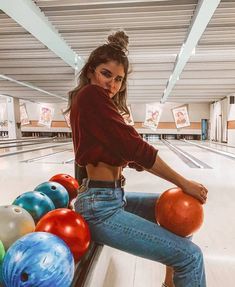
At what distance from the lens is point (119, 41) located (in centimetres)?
155

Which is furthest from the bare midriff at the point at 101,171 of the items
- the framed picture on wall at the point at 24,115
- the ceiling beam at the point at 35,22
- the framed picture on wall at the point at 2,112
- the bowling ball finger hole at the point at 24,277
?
the framed picture on wall at the point at 2,112

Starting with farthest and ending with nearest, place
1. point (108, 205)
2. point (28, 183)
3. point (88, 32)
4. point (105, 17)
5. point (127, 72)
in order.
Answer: point (88, 32) < point (105, 17) < point (28, 183) < point (127, 72) < point (108, 205)

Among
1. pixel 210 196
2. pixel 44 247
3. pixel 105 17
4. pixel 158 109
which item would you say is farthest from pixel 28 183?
pixel 158 109

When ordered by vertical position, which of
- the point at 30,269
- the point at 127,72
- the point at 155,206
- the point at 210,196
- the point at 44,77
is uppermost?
the point at 44,77

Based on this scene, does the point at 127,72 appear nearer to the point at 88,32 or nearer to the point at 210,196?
the point at 210,196

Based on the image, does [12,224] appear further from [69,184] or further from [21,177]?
[21,177]

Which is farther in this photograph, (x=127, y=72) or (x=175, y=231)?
(x=127, y=72)

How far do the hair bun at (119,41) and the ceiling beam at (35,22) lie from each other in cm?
363

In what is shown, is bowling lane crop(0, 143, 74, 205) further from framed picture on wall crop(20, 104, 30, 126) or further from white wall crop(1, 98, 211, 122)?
framed picture on wall crop(20, 104, 30, 126)

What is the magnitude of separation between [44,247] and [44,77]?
12.3 m

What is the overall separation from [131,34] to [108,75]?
5556 mm

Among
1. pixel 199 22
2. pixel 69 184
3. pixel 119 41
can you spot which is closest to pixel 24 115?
pixel 199 22

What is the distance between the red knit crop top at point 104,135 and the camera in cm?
128

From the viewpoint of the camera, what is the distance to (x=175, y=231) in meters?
1.49
